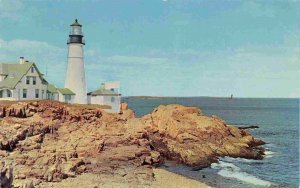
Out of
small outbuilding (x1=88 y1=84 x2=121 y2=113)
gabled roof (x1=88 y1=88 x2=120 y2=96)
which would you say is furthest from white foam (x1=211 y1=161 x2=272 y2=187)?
Answer: gabled roof (x1=88 y1=88 x2=120 y2=96)

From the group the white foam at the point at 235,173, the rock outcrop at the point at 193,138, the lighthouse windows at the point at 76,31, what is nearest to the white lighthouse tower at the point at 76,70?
the lighthouse windows at the point at 76,31

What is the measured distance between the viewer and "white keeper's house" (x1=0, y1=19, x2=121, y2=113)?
19562 millimetres

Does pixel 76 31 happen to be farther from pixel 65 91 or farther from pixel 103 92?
pixel 103 92

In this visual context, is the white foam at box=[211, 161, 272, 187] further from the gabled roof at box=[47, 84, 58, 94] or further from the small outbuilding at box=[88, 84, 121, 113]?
the gabled roof at box=[47, 84, 58, 94]

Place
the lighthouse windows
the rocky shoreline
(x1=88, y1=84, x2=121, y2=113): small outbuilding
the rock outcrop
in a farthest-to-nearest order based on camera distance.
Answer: (x1=88, y1=84, x2=121, y2=113): small outbuilding → the lighthouse windows → the rock outcrop → the rocky shoreline

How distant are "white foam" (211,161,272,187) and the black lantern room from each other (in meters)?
8.31

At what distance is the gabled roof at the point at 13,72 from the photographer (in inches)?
765

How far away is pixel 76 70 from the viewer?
21.1 meters

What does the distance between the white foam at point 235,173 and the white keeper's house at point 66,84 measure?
6606 millimetres

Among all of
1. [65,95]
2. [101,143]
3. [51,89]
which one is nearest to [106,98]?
[65,95]

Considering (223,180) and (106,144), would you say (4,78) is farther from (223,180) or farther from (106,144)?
(223,180)

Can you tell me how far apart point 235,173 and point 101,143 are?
196 inches

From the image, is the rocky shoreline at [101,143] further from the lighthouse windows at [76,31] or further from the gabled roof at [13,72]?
the lighthouse windows at [76,31]

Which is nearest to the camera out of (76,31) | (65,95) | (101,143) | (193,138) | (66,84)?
(101,143)
